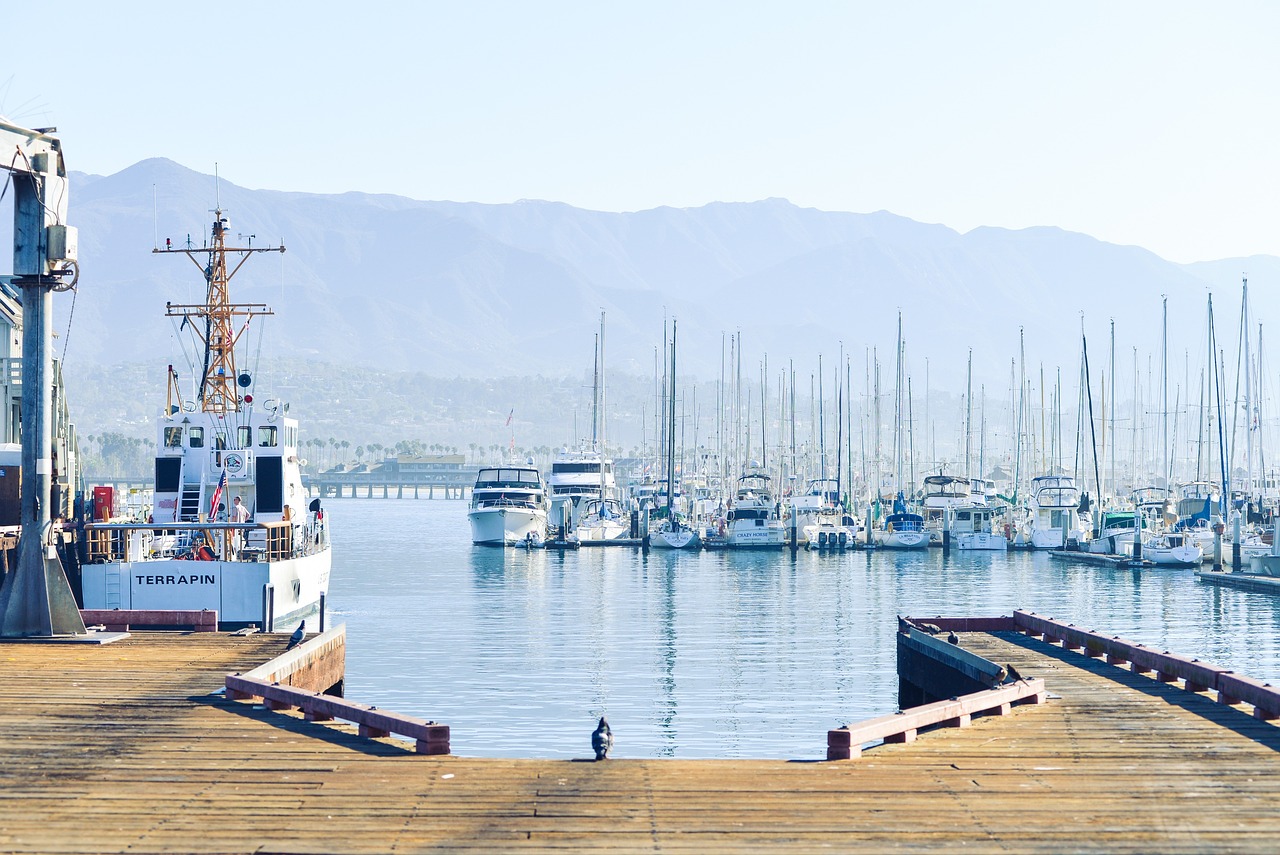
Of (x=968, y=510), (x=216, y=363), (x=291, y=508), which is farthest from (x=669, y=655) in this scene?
(x=968, y=510)

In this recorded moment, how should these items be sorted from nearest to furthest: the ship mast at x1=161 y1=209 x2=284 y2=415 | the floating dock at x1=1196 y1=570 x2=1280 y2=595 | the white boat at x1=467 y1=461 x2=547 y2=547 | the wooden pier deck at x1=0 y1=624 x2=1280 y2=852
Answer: the wooden pier deck at x1=0 y1=624 x2=1280 y2=852, the ship mast at x1=161 y1=209 x2=284 y2=415, the floating dock at x1=1196 y1=570 x2=1280 y2=595, the white boat at x1=467 y1=461 x2=547 y2=547

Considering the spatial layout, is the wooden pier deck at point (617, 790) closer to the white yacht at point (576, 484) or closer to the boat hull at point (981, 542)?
the boat hull at point (981, 542)

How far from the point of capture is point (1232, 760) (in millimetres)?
18156

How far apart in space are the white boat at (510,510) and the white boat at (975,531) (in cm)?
3014

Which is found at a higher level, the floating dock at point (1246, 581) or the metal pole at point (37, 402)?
the metal pole at point (37, 402)

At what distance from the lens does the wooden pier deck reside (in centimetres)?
1448

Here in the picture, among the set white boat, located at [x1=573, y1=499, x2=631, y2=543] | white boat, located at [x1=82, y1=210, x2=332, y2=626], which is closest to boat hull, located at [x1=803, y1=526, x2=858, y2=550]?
white boat, located at [x1=573, y1=499, x2=631, y2=543]

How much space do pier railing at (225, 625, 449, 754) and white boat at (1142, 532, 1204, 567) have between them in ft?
240

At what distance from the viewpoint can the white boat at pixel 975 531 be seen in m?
109

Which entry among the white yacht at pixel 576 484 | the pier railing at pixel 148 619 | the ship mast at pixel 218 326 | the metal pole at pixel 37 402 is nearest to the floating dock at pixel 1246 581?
the ship mast at pixel 218 326

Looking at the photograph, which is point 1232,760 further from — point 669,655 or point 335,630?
point 669,655

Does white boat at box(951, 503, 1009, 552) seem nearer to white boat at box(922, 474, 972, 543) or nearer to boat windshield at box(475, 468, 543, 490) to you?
white boat at box(922, 474, 972, 543)

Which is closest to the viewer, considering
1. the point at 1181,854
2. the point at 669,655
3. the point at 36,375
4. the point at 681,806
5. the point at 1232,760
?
the point at 1181,854

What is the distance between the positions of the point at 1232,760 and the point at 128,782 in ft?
41.9
